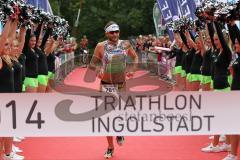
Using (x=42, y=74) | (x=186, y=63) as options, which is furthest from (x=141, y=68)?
(x=42, y=74)

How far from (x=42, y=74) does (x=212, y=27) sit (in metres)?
3.84

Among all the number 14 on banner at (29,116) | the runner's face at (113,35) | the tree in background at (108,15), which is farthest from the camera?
the tree in background at (108,15)

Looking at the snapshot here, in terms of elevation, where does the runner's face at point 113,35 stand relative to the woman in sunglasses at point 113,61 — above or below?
above

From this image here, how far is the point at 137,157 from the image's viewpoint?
8094mm

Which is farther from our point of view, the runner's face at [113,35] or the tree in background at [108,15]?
the tree in background at [108,15]

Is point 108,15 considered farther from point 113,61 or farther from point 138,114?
point 138,114

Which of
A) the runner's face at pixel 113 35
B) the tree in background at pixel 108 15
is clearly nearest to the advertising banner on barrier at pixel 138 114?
the runner's face at pixel 113 35

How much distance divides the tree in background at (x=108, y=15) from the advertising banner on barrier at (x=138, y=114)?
1559 inches

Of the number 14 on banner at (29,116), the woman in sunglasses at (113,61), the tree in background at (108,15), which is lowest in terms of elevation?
the number 14 on banner at (29,116)

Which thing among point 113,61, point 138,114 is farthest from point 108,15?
point 138,114

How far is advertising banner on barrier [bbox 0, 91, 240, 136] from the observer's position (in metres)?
6.66

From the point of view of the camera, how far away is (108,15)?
47875 mm

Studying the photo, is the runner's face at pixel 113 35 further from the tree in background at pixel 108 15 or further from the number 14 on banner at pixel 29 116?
the tree in background at pixel 108 15

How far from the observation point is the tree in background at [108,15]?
152 feet
